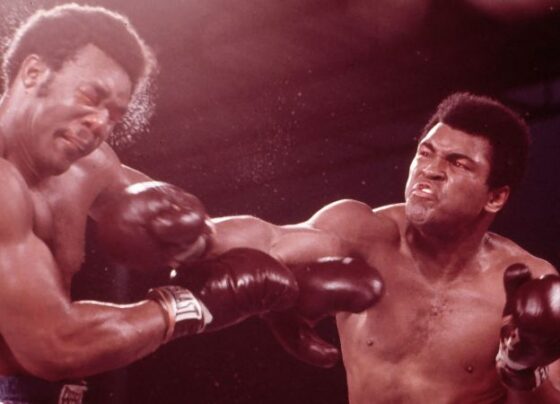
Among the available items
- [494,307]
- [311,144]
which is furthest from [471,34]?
[494,307]

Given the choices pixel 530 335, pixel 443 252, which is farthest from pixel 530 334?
pixel 443 252

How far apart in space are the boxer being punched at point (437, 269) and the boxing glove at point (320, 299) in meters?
0.01

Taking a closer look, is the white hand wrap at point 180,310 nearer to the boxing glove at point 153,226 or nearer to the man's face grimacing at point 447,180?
the boxing glove at point 153,226

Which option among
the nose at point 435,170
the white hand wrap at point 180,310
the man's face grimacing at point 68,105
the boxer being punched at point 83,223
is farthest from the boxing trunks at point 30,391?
the nose at point 435,170

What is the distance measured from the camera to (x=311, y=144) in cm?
457

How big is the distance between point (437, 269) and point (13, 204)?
4.33 ft

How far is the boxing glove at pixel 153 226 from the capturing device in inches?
87.6

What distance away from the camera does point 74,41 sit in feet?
7.31

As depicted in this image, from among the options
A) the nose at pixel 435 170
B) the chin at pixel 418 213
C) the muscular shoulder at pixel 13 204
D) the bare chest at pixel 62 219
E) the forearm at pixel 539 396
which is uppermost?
the muscular shoulder at pixel 13 204

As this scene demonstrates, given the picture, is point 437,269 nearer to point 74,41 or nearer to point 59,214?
point 59,214

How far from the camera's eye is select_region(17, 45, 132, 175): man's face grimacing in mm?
2189

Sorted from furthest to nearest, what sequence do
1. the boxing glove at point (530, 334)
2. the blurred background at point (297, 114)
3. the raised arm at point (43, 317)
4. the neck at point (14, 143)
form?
the blurred background at point (297, 114), the boxing glove at point (530, 334), the neck at point (14, 143), the raised arm at point (43, 317)

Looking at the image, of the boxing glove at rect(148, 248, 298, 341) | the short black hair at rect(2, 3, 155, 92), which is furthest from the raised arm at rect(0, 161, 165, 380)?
the short black hair at rect(2, 3, 155, 92)

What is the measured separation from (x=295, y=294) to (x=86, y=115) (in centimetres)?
72
